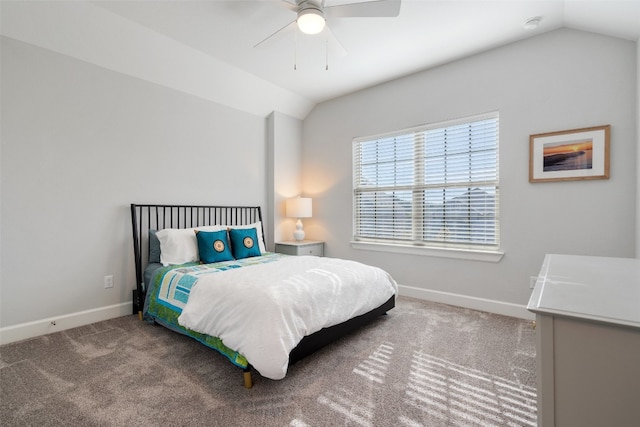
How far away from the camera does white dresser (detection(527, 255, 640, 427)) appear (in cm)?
76

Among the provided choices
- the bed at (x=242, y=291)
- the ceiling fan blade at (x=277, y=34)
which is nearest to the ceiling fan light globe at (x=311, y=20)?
the ceiling fan blade at (x=277, y=34)

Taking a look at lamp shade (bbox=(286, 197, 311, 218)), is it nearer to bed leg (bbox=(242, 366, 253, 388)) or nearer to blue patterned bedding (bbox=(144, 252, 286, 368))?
blue patterned bedding (bbox=(144, 252, 286, 368))

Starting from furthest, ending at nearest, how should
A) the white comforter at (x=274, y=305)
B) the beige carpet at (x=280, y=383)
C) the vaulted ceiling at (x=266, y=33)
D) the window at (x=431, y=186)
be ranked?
the window at (x=431, y=186)
the vaulted ceiling at (x=266, y=33)
the white comforter at (x=274, y=305)
the beige carpet at (x=280, y=383)

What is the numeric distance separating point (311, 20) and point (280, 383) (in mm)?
2546

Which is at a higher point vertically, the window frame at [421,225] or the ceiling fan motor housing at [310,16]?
the ceiling fan motor housing at [310,16]

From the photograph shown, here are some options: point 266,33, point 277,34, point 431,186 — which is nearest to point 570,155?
point 431,186

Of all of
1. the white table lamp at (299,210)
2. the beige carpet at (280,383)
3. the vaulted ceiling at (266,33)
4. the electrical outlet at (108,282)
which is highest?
the vaulted ceiling at (266,33)

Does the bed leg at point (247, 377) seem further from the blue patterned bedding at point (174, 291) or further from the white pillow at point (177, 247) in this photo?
the white pillow at point (177, 247)

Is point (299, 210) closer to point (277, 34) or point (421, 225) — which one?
point (421, 225)

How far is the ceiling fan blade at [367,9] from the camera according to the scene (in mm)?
2074

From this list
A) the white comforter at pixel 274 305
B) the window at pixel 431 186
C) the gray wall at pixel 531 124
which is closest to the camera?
the white comforter at pixel 274 305

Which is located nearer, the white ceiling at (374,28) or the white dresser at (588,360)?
the white dresser at (588,360)

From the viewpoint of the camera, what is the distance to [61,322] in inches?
109

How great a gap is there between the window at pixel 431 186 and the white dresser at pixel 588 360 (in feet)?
8.25
